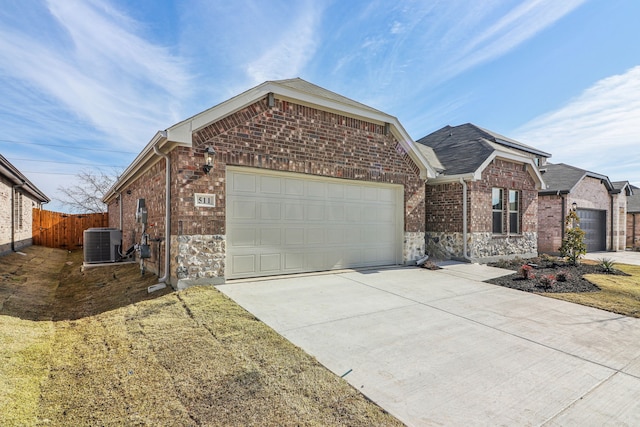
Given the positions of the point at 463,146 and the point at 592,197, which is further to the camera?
the point at 592,197

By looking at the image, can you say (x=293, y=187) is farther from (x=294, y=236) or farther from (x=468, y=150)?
(x=468, y=150)

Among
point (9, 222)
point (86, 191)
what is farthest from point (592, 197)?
point (86, 191)

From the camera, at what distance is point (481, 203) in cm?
1077

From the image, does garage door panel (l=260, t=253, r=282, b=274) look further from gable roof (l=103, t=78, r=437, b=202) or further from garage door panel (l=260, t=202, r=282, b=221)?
gable roof (l=103, t=78, r=437, b=202)

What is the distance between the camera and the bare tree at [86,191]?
29.7 metres

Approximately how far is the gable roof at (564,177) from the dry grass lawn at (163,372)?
1641 cm

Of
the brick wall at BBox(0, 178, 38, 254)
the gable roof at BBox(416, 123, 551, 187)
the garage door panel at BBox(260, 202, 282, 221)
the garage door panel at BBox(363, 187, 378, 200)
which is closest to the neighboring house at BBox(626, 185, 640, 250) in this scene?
the gable roof at BBox(416, 123, 551, 187)

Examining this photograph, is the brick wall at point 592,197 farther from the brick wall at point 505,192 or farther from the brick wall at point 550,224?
the brick wall at point 505,192

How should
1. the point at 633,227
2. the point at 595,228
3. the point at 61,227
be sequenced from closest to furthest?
the point at 595,228 < the point at 61,227 < the point at 633,227

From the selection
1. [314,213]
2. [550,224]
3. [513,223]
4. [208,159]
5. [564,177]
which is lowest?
[550,224]

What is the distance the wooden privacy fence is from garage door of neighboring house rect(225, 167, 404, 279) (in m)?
16.8

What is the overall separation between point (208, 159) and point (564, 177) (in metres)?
18.0

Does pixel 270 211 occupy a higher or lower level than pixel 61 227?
higher

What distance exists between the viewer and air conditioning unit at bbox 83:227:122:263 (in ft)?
33.1
